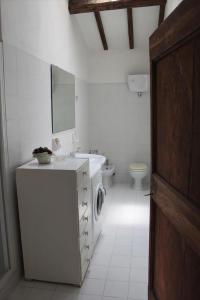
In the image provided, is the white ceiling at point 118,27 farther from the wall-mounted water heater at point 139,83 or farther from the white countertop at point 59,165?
the white countertop at point 59,165

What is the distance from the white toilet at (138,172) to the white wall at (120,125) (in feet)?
1.38

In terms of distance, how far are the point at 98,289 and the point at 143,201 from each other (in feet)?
7.25

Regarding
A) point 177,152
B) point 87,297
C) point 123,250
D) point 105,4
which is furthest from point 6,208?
point 105,4

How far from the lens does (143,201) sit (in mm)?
4352

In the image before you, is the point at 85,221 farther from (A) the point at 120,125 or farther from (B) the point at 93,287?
(A) the point at 120,125

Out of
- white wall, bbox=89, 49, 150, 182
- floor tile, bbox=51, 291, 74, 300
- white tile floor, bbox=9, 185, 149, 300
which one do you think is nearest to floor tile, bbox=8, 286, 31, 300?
white tile floor, bbox=9, 185, 149, 300

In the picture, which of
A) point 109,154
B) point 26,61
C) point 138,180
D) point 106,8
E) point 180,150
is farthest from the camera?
point 109,154

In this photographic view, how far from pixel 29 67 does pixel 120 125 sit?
9.40 feet

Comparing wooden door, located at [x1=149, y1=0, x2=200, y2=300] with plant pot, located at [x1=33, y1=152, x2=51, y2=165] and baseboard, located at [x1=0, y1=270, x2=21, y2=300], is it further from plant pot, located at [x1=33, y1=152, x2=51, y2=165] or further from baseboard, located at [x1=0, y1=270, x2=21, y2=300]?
baseboard, located at [x1=0, y1=270, x2=21, y2=300]

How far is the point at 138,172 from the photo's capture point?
4.81 m

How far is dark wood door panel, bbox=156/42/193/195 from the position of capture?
122 centimetres

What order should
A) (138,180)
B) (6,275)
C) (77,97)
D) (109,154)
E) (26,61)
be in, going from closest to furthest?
(6,275)
(26,61)
(77,97)
(138,180)
(109,154)

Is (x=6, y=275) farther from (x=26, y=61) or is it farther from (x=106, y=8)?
(x=106, y=8)

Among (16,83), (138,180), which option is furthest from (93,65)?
(16,83)
